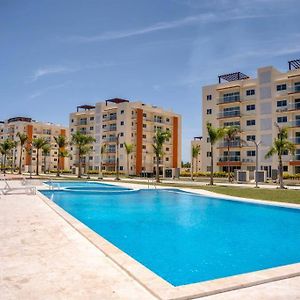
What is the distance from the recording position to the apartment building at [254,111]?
175 ft

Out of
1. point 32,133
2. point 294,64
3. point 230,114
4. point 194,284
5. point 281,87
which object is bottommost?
point 194,284

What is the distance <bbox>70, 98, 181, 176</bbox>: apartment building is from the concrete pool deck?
67245 mm

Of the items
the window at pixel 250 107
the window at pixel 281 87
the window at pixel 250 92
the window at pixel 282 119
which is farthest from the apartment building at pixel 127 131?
the window at pixel 281 87

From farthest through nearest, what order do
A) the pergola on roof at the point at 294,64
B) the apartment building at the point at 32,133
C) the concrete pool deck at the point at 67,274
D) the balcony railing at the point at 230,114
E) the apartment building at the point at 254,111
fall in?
the apartment building at the point at 32,133 < the balcony railing at the point at 230,114 < the pergola on roof at the point at 294,64 < the apartment building at the point at 254,111 < the concrete pool deck at the point at 67,274

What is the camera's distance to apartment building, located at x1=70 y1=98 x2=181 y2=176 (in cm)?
7881

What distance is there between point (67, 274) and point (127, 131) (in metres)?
73.2

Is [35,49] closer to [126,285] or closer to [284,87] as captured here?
[126,285]

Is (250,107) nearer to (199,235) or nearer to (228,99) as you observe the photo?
(228,99)

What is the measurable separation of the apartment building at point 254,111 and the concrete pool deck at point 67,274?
162ft

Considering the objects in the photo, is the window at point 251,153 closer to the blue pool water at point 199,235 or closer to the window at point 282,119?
the window at point 282,119

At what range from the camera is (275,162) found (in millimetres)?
54062

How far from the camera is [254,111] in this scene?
5812 centimetres

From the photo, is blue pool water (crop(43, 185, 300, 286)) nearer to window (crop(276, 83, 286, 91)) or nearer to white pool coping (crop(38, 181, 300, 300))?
white pool coping (crop(38, 181, 300, 300))

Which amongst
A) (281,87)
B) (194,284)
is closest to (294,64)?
(281,87)
